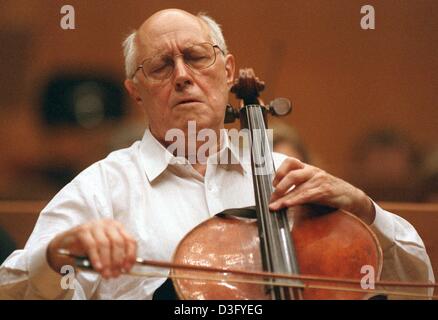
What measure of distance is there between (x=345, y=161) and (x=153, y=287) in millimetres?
1218

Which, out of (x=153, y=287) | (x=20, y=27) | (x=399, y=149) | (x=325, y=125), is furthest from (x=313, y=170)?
(x=20, y=27)

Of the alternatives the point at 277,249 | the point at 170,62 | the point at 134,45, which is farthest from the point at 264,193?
the point at 134,45

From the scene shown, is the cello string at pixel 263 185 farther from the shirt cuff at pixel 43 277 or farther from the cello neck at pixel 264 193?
the shirt cuff at pixel 43 277

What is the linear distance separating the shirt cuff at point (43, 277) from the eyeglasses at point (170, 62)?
0.47 m

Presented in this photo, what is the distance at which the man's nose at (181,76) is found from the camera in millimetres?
1407

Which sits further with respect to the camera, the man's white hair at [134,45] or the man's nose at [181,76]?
the man's white hair at [134,45]

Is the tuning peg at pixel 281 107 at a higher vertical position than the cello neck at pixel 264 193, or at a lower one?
higher

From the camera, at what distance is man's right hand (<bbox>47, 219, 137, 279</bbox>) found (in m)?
0.91

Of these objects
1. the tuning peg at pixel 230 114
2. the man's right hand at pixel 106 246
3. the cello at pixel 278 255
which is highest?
the tuning peg at pixel 230 114

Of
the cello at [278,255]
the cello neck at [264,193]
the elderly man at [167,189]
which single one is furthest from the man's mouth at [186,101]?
the cello at [278,255]

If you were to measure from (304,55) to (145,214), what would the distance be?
1312mm

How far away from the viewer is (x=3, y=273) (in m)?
1.21

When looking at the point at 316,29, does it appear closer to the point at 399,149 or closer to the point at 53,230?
the point at 399,149

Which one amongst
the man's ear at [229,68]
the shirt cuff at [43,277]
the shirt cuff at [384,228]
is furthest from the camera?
the man's ear at [229,68]
